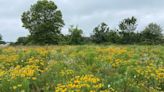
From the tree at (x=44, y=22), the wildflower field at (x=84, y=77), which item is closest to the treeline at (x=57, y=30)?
the tree at (x=44, y=22)

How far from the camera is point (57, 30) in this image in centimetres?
7131

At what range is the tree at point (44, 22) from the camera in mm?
68875

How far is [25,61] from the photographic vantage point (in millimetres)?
13555

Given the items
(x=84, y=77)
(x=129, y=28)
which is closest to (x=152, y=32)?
(x=129, y=28)

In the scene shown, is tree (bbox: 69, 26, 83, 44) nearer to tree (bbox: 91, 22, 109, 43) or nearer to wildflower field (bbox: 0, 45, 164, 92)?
tree (bbox: 91, 22, 109, 43)

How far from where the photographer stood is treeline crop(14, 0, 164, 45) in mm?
66812

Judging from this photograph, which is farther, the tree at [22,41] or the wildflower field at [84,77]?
the tree at [22,41]

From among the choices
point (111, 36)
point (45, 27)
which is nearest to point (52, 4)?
point (45, 27)

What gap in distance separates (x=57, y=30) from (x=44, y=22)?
2506 mm

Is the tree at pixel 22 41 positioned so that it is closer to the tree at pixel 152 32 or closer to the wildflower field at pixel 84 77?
the tree at pixel 152 32

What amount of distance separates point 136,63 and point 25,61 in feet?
11.7

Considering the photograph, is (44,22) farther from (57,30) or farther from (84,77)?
(84,77)

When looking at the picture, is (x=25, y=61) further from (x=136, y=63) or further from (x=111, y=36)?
(x=111, y=36)

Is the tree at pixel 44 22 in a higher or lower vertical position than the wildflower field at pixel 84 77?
higher
